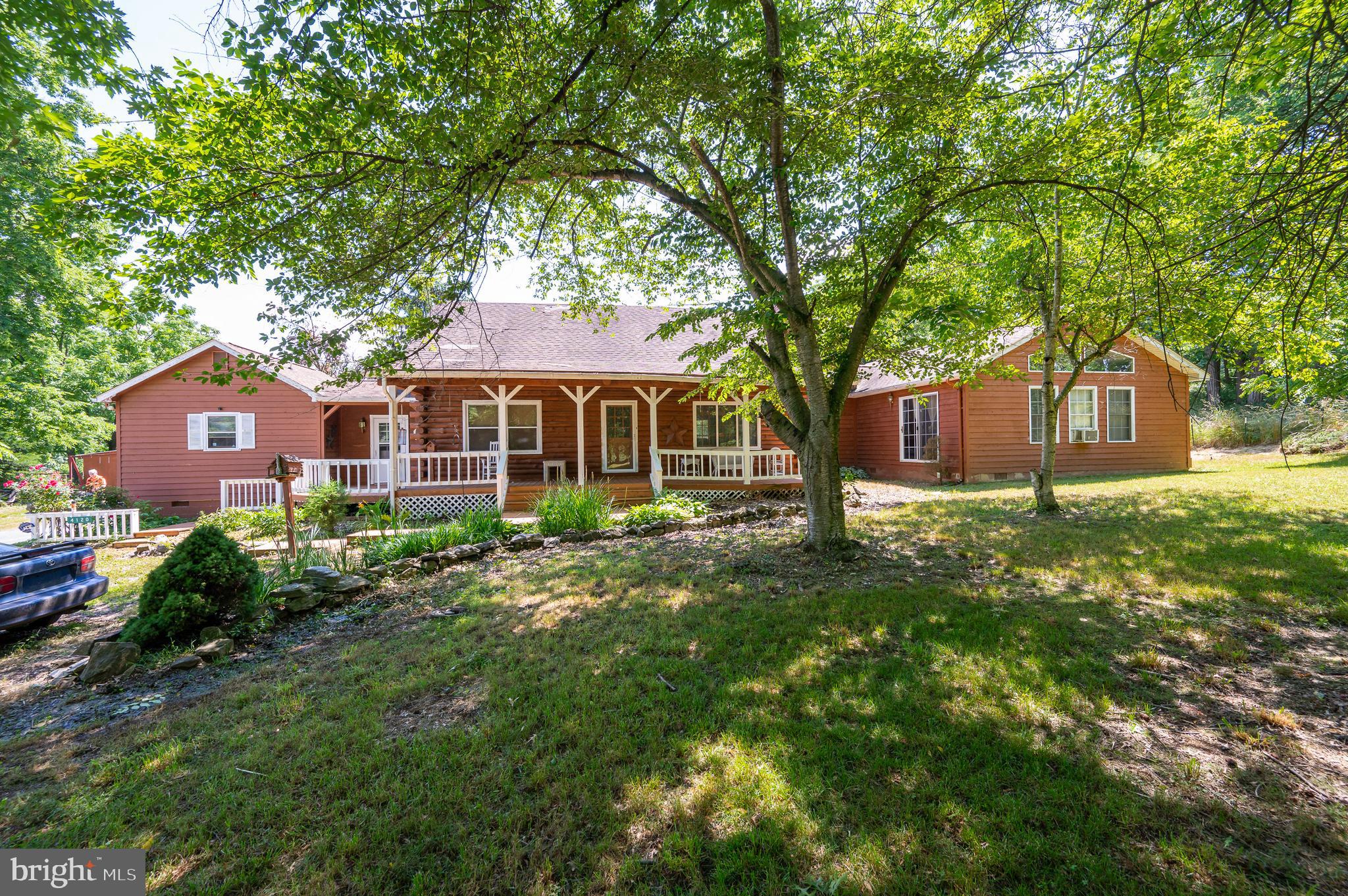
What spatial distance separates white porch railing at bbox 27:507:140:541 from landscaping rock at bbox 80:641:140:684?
8.99 m

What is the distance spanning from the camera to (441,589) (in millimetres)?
6098

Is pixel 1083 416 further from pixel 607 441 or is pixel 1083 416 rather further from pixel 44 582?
pixel 44 582

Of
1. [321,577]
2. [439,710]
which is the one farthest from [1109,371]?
[321,577]

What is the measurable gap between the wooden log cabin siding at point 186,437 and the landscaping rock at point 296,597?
10.8m

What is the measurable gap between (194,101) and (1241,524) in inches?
506

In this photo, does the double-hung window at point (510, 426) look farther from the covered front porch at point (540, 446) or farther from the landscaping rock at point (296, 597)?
the landscaping rock at point (296, 597)

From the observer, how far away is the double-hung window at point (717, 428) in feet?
51.0

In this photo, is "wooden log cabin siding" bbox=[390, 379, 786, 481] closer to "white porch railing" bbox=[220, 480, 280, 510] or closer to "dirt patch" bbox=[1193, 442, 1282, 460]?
"white porch railing" bbox=[220, 480, 280, 510]

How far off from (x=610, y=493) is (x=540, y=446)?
3.43 meters

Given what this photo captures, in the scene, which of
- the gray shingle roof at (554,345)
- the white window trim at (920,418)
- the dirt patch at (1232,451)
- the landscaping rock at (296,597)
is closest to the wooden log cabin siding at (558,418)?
the gray shingle roof at (554,345)

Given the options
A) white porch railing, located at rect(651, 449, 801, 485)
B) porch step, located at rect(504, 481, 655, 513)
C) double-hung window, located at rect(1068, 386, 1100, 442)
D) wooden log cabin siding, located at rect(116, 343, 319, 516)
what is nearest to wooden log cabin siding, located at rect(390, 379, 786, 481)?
white porch railing, located at rect(651, 449, 801, 485)

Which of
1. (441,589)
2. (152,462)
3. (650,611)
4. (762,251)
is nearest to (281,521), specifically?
(152,462)

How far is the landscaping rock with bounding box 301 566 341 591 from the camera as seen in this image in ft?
18.7

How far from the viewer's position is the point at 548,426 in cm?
1427
